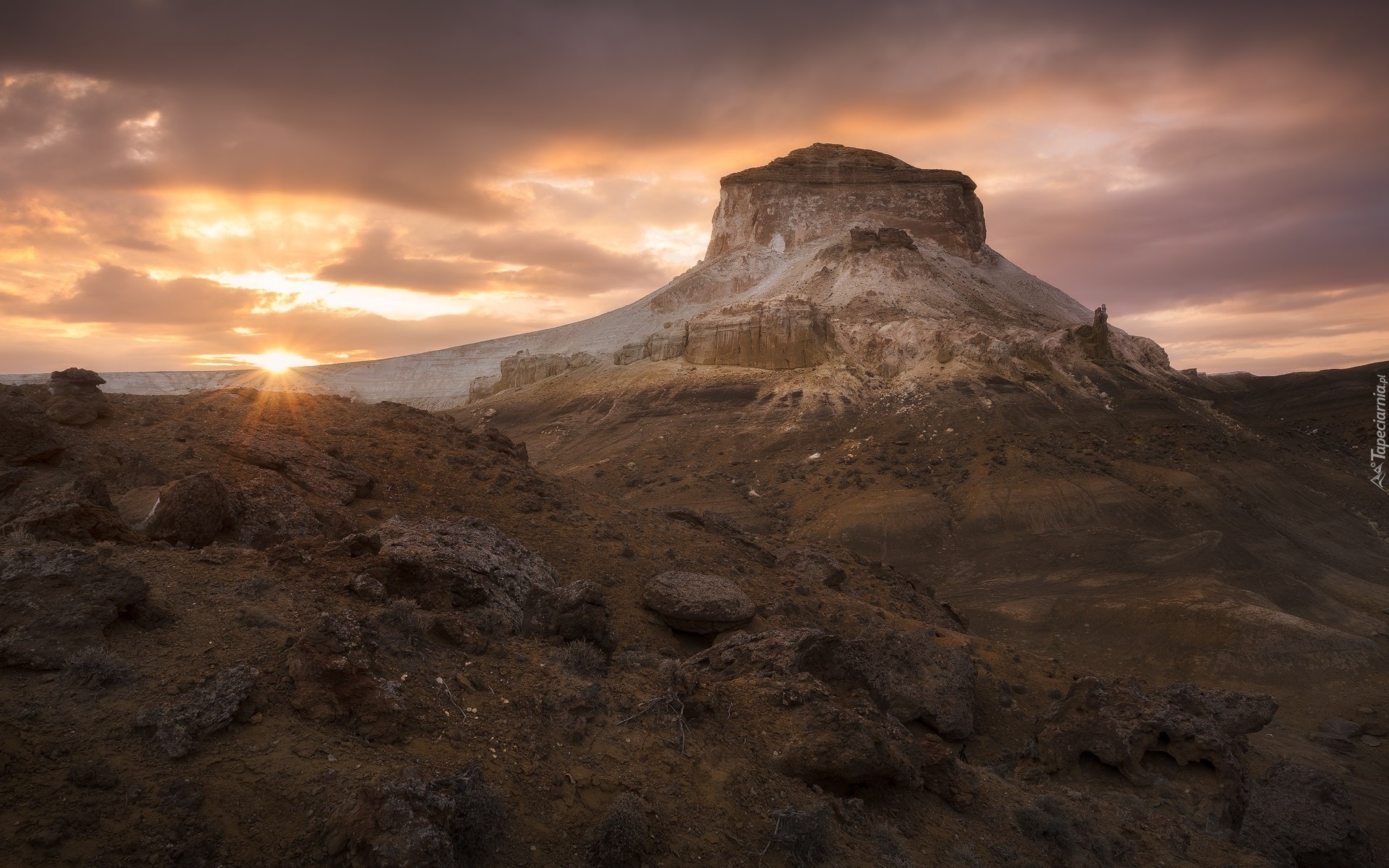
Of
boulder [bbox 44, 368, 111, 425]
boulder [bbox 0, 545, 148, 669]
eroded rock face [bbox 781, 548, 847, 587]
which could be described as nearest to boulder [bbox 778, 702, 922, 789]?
boulder [bbox 0, 545, 148, 669]

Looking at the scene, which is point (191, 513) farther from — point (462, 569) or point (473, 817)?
point (473, 817)

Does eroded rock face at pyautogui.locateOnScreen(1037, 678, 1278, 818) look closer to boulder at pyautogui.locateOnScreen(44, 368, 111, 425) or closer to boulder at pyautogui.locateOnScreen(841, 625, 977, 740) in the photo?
boulder at pyautogui.locateOnScreen(841, 625, 977, 740)

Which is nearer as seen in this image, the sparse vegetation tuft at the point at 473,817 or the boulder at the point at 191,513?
the sparse vegetation tuft at the point at 473,817

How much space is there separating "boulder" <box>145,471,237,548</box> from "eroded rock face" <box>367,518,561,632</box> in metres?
Answer: 1.85

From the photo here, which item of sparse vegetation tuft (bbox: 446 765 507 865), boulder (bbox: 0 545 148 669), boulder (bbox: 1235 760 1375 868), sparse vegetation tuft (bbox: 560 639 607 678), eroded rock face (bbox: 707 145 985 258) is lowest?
boulder (bbox: 1235 760 1375 868)

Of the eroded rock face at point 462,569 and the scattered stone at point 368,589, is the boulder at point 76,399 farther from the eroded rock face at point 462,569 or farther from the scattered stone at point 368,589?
the scattered stone at point 368,589

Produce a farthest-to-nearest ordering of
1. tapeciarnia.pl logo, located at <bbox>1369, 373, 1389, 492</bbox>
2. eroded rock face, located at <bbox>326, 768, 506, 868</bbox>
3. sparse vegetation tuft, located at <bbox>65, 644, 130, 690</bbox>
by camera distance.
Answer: tapeciarnia.pl logo, located at <bbox>1369, 373, 1389, 492</bbox> < sparse vegetation tuft, located at <bbox>65, 644, 130, 690</bbox> < eroded rock face, located at <bbox>326, 768, 506, 868</bbox>

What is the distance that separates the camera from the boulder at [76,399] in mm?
11469

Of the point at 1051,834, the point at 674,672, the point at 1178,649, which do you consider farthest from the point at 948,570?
the point at 674,672

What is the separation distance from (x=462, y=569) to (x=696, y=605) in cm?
398

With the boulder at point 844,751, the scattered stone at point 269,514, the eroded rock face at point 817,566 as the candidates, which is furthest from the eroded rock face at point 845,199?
the boulder at point 844,751

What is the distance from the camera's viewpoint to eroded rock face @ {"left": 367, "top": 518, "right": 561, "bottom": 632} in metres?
8.24

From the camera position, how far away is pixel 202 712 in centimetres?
520

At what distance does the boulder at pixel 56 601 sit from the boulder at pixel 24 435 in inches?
171
